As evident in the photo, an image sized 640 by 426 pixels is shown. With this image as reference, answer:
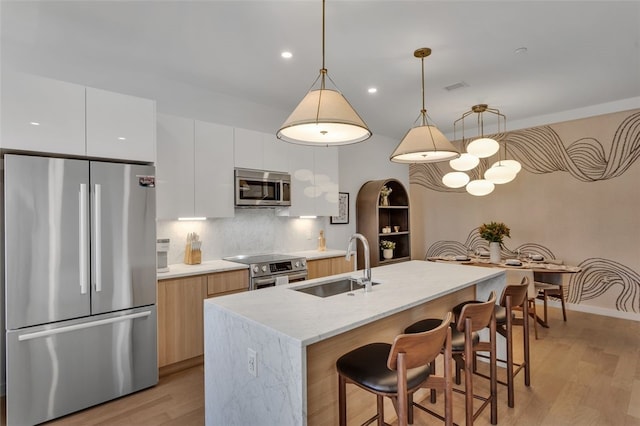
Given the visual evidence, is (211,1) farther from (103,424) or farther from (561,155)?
(561,155)

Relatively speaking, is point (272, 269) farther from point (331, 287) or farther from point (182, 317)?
point (331, 287)

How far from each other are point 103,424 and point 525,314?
3.28m

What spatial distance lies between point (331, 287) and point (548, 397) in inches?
74.3

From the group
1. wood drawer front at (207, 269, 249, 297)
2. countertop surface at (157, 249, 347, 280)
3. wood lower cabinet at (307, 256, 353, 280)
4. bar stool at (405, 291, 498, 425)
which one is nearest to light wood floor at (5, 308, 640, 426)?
bar stool at (405, 291, 498, 425)

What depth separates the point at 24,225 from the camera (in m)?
2.26

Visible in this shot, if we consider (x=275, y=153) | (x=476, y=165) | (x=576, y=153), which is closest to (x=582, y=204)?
(x=576, y=153)

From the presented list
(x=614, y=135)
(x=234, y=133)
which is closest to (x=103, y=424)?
(x=234, y=133)

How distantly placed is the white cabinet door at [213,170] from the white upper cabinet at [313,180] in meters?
0.87

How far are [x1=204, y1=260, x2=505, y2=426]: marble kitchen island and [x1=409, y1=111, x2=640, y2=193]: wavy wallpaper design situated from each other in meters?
3.72

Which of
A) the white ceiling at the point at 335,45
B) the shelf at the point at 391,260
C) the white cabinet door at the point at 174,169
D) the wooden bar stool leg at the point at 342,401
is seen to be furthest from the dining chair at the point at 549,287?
the white cabinet door at the point at 174,169

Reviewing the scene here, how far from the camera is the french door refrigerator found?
224 centimetres

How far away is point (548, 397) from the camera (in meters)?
2.57

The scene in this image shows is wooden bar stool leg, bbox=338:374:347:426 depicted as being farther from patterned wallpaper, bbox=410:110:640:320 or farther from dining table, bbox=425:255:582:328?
patterned wallpaper, bbox=410:110:640:320

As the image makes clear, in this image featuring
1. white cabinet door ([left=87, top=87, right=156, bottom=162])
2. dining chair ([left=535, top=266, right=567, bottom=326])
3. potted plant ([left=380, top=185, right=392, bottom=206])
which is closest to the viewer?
white cabinet door ([left=87, top=87, right=156, bottom=162])
